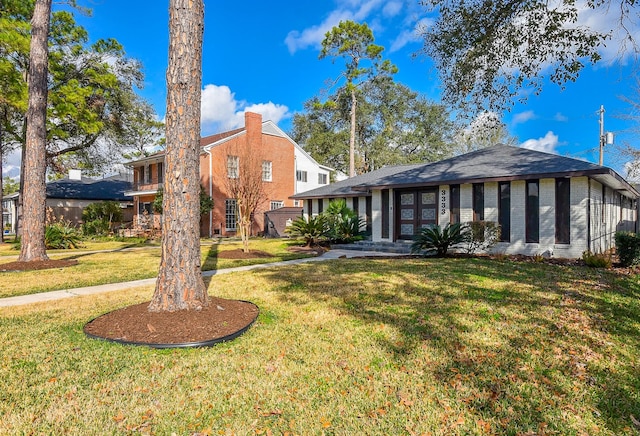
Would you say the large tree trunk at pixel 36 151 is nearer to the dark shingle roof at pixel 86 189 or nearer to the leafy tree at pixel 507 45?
the leafy tree at pixel 507 45

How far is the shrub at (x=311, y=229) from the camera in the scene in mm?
14547

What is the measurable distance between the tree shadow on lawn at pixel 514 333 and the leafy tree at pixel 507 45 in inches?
169

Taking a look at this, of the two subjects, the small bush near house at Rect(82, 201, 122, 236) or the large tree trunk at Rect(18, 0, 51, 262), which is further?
the small bush near house at Rect(82, 201, 122, 236)

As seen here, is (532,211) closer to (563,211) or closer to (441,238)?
(563,211)

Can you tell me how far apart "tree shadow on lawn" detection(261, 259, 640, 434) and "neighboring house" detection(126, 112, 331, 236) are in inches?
589

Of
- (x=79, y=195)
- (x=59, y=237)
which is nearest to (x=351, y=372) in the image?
(x=59, y=237)

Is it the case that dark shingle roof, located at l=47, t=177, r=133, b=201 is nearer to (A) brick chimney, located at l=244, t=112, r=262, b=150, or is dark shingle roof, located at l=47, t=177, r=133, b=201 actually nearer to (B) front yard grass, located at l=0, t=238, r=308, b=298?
(A) brick chimney, located at l=244, t=112, r=262, b=150

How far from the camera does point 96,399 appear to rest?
2754 mm

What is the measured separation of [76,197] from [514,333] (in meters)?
32.0

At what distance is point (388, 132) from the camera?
3391 cm

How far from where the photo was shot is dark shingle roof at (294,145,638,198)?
34.6 feet

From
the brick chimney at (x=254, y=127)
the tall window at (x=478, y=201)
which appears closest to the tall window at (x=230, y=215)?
the brick chimney at (x=254, y=127)

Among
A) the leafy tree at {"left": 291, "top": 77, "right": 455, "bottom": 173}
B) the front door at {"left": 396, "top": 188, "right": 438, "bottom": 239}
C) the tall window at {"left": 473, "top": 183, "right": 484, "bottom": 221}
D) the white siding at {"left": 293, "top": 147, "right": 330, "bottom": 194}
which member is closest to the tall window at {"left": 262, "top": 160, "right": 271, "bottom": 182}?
the white siding at {"left": 293, "top": 147, "right": 330, "bottom": 194}

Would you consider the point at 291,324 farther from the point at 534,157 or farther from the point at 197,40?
the point at 534,157
